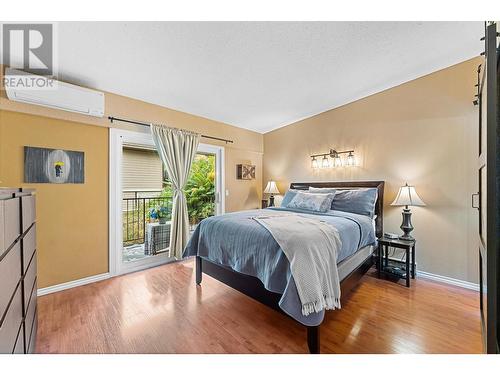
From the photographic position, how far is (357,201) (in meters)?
2.97

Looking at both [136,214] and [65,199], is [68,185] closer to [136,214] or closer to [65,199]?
[65,199]

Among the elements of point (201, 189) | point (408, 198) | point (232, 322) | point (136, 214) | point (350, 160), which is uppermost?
point (350, 160)

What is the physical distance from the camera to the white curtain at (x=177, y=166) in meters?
3.13

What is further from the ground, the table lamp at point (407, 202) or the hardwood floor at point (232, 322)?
the table lamp at point (407, 202)

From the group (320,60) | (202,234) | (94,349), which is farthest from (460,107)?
(94,349)

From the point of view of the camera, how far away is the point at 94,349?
1576mm

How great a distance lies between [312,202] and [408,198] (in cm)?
115

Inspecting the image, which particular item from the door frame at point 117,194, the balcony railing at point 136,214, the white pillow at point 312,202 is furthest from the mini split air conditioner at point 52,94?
the white pillow at point 312,202

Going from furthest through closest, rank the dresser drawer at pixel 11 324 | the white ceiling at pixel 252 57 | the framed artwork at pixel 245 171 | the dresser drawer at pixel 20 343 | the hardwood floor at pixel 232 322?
the framed artwork at pixel 245 171, the white ceiling at pixel 252 57, the hardwood floor at pixel 232 322, the dresser drawer at pixel 20 343, the dresser drawer at pixel 11 324

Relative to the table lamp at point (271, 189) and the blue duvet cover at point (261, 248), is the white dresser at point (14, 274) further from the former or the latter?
the table lamp at point (271, 189)

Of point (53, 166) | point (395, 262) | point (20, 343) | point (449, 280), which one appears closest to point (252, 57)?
point (53, 166)

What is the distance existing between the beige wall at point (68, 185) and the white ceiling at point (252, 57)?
44 cm
